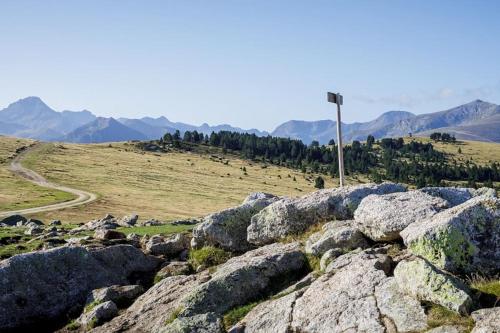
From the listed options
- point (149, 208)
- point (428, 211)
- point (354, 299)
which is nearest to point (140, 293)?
point (354, 299)

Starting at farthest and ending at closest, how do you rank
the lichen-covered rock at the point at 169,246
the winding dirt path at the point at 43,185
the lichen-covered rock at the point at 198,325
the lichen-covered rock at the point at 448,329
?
the winding dirt path at the point at 43,185 → the lichen-covered rock at the point at 169,246 → the lichen-covered rock at the point at 198,325 → the lichen-covered rock at the point at 448,329

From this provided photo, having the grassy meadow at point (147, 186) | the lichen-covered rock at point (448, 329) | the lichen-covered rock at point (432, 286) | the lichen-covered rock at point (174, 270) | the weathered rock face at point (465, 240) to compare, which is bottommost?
the grassy meadow at point (147, 186)

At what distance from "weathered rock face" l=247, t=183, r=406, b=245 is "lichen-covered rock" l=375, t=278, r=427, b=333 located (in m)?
8.69

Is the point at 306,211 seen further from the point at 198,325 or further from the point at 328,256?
the point at 198,325

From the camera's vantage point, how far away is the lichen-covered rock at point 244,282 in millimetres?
17522

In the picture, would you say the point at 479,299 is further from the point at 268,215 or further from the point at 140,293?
the point at 140,293

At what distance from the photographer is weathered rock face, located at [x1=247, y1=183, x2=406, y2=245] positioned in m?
23.6

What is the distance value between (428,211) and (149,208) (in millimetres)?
89039

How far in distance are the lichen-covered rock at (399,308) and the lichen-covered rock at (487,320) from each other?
1.35 metres

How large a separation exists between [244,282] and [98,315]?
21.5ft

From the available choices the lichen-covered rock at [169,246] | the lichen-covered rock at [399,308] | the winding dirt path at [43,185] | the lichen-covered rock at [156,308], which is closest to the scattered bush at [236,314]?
the lichen-covered rock at [156,308]

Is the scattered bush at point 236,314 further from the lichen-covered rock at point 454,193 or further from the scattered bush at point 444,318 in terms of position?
the lichen-covered rock at point 454,193

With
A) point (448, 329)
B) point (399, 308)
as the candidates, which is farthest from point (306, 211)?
point (448, 329)

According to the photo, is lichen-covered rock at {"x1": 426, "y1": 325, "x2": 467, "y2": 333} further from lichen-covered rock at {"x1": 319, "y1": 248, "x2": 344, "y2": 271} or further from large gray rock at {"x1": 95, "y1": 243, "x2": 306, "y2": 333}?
large gray rock at {"x1": 95, "y1": 243, "x2": 306, "y2": 333}
